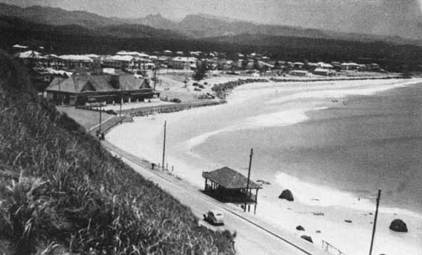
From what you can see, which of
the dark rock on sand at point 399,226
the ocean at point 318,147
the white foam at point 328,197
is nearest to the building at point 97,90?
the ocean at point 318,147

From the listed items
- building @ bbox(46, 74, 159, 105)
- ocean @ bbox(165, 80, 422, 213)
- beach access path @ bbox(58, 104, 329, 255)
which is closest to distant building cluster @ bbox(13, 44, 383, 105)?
building @ bbox(46, 74, 159, 105)

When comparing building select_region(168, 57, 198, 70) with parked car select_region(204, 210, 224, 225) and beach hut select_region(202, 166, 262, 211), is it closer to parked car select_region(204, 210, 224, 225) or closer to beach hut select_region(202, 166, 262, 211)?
beach hut select_region(202, 166, 262, 211)

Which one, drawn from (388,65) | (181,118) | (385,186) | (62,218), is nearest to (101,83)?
(181,118)

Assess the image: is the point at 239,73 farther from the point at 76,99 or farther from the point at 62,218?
the point at 62,218

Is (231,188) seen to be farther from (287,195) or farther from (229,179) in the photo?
(287,195)

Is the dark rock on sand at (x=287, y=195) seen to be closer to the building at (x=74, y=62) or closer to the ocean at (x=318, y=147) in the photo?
the ocean at (x=318, y=147)

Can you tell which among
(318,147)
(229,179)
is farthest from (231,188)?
(318,147)
